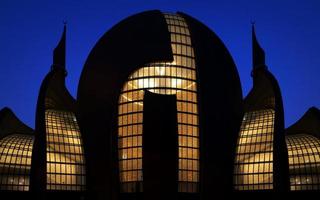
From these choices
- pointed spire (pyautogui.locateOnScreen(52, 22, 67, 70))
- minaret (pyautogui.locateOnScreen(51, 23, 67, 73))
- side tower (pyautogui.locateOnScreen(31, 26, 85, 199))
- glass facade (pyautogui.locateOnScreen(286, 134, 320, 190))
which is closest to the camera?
side tower (pyautogui.locateOnScreen(31, 26, 85, 199))

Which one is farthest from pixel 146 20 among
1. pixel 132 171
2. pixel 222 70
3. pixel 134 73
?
pixel 132 171

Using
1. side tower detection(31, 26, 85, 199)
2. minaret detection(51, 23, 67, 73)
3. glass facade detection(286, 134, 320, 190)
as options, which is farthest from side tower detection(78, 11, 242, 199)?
glass facade detection(286, 134, 320, 190)

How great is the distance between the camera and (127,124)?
46688 millimetres

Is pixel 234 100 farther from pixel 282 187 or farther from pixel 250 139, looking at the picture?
pixel 282 187

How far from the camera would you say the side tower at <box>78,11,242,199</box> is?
44812 mm

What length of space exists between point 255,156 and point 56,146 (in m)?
20.9

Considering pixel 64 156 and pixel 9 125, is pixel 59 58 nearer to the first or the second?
pixel 9 125

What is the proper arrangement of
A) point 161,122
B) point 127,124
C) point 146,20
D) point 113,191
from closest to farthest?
point 161,122
point 113,191
point 127,124
point 146,20

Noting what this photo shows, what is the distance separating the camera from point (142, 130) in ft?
147

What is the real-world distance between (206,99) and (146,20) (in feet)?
37.8

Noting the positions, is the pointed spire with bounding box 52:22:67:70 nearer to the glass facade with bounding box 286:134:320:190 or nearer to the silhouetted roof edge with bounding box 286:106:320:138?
the silhouetted roof edge with bounding box 286:106:320:138

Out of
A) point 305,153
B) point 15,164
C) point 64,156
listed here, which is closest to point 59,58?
point 64,156

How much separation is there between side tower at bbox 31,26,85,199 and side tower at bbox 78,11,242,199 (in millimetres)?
1546

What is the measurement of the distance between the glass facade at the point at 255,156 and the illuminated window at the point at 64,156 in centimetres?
1652
